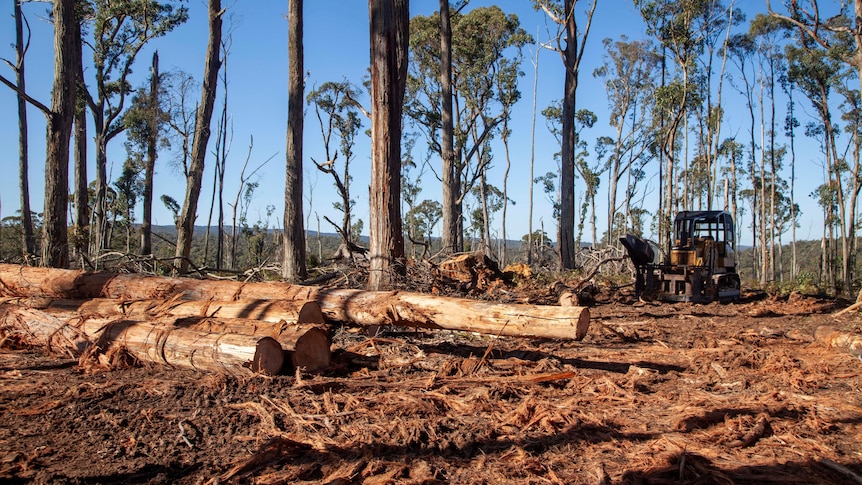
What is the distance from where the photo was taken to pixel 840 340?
22.2ft

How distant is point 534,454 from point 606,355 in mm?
3516

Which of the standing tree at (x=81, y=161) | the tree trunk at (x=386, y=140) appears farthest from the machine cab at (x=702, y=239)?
the standing tree at (x=81, y=161)

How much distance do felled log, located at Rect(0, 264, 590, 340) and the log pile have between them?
0.01m

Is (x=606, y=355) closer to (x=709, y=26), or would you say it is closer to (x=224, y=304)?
(x=224, y=304)

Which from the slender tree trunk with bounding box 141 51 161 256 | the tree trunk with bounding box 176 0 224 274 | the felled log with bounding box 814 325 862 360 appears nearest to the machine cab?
the felled log with bounding box 814 325 862 360

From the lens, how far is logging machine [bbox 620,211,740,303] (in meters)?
12.4

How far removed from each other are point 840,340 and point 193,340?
756 centimetres

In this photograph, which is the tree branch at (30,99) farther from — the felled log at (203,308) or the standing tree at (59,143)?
the felled log at (203,308)

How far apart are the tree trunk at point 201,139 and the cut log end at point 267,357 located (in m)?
8.69

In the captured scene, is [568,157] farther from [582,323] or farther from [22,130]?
[22,130]

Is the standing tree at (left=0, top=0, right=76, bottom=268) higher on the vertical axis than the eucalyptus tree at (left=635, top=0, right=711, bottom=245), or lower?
lower

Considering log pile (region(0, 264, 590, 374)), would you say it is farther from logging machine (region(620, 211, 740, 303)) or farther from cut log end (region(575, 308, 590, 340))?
logging machine (region(620, 211, 740, 303))

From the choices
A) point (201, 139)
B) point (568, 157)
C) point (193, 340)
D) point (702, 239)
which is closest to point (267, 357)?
point (193, 340)

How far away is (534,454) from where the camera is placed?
12.1 ft
